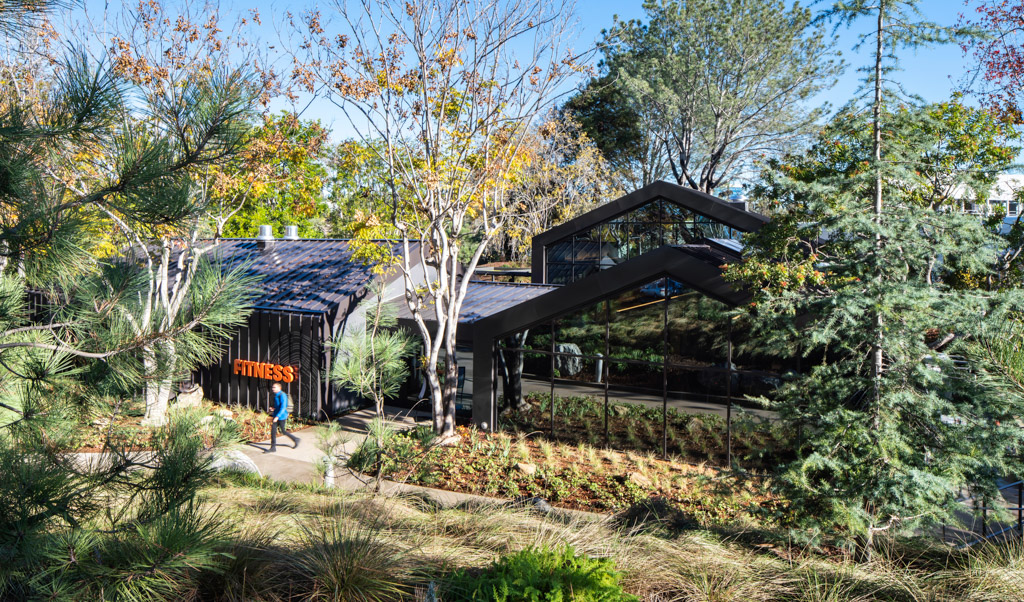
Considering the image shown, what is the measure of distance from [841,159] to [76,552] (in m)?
8.99

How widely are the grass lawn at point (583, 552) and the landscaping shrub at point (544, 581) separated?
0.64ft

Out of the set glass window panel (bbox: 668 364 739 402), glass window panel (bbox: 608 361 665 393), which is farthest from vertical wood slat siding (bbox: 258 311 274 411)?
glass window panel (bbox: 668 364 739 402)

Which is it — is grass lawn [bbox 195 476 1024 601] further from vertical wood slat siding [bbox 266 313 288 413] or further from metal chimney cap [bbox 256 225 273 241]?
metal chimney cap [bbox 256 225 273 241]

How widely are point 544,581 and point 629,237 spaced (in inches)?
780

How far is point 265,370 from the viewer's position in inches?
659

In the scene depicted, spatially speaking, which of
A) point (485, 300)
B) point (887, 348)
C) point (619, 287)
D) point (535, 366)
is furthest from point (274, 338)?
point (887, 348)

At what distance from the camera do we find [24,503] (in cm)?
331

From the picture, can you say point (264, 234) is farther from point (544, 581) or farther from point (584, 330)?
point (544, 581)

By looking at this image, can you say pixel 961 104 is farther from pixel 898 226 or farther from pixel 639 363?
pixel 639 363

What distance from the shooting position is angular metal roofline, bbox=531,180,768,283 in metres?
20.2

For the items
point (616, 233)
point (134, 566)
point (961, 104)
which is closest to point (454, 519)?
point (134, 566)

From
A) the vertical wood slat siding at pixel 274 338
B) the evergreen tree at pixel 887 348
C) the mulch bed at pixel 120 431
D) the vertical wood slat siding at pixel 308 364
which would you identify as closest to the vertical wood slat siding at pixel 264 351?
the vertical wood slat siding at pixel 274 338

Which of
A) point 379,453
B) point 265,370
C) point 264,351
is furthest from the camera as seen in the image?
point 264,351

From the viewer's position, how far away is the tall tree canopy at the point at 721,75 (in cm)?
3484
